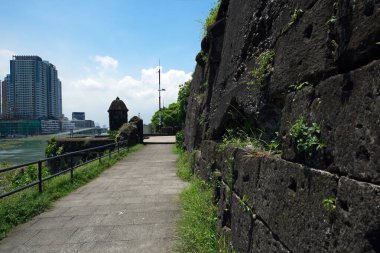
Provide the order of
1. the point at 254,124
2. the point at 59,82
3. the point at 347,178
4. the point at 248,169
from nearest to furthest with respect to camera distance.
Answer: the point at 347,178 → the point at 248,169 → the point at 254,124 → the point at 59,82

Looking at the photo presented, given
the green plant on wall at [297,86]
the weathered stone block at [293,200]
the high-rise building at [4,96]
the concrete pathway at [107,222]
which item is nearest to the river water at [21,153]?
the concrete pathway at [107,222]

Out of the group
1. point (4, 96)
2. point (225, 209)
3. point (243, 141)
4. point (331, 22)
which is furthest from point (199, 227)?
point (4, 96)

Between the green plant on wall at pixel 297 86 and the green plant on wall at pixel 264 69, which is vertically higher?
the green plant on wall at pixel 264 69

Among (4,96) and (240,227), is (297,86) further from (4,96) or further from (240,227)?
(4,96)

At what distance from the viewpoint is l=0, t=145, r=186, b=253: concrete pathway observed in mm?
4848

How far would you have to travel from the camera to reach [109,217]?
629 cm

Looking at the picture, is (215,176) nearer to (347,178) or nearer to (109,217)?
(109,217)

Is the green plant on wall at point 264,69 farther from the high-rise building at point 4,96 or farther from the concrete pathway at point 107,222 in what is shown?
the high-rise building at point 4,96

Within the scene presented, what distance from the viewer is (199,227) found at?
4961mm

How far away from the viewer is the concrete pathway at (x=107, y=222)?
485 centimetres

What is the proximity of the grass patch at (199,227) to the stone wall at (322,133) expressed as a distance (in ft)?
0.76

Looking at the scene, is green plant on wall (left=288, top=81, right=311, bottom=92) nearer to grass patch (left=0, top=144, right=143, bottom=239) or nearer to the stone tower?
grass patch (left=0, top=144, right=143, bottom=239)

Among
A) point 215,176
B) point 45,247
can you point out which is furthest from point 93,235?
point 215,176

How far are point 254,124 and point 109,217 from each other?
10.8 feet
